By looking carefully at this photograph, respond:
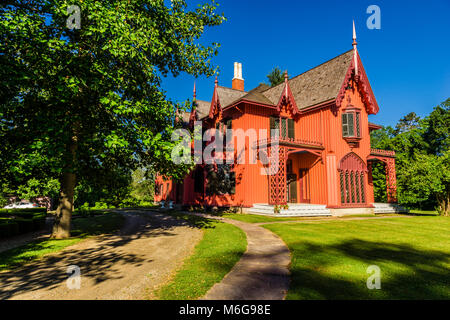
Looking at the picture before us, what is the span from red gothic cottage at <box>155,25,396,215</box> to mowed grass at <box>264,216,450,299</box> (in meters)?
9.06

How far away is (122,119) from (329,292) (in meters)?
9.40

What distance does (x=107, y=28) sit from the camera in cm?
784

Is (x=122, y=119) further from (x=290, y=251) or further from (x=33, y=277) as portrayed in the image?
(x=290, y=251)

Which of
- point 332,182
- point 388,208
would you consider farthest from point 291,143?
point 388,208

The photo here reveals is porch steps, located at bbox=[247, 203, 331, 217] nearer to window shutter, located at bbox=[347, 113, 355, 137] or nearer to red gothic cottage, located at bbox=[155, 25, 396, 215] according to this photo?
red gothic cottage, located at bbox=[155, 25, 396, 215]

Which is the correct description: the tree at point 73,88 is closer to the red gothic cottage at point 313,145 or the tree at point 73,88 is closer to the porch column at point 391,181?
the red gothic cottage at point 313,145

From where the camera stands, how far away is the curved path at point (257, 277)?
4.02 meters

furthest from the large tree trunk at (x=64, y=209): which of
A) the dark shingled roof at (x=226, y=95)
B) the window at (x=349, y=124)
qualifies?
the window at (x=349, y=124)

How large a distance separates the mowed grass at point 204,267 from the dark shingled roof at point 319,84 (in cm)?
1670

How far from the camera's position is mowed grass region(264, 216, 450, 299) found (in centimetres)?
415

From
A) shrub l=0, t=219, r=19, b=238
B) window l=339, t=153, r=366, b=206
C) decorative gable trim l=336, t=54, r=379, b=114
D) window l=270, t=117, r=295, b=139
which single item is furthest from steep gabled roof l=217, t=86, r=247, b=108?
shrub l=0, t=219, r=19, b=238

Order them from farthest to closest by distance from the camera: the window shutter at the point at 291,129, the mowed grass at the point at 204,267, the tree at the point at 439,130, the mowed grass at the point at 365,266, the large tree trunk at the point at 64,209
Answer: the tree at the point at 439,130 < the window shutter at the point at 291,129 < the large tree trunk at the point at 64,209 < the mowed grass at the point at 204,267 < the mowed grass at the point at 365,266

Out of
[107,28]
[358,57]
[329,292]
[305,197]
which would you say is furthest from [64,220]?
[358,57]

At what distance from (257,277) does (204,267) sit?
4.78 ft
